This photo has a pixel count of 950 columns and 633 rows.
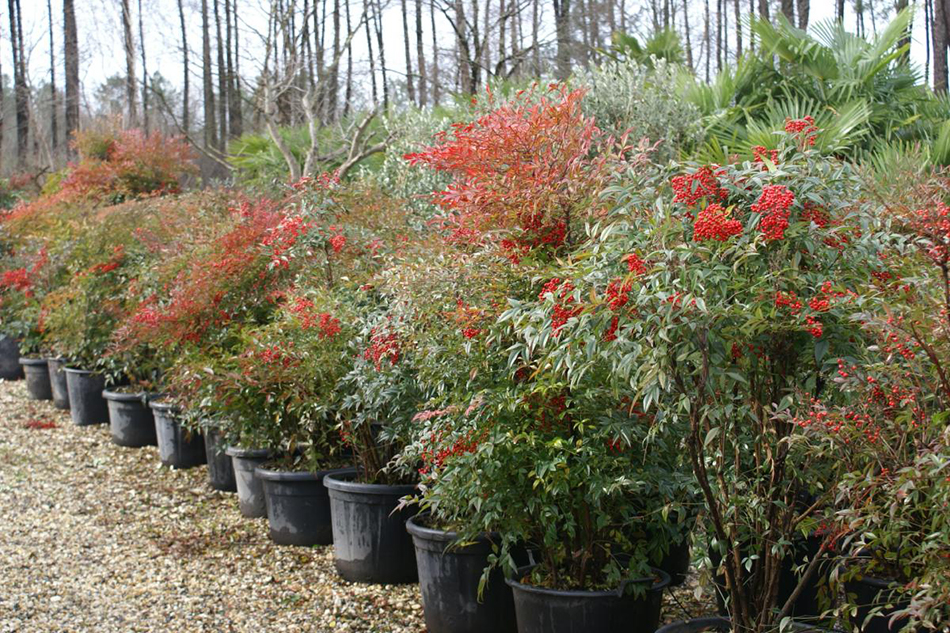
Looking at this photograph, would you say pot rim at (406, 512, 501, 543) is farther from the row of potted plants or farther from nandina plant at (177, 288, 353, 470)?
nandina plant at (177, 288, 353, 470)

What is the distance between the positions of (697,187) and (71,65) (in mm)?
19021

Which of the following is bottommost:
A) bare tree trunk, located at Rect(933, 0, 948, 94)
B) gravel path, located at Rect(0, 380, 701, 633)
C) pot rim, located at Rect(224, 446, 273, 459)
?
gravel path, located at Rect(0, 380, 701, 633)

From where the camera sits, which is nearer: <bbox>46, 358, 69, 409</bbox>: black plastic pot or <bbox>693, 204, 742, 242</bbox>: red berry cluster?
<bbox>693, 204, 742, 242</bbox>: red berry cluster

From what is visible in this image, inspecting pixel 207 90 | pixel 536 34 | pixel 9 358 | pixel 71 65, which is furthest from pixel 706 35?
pixel 9 358

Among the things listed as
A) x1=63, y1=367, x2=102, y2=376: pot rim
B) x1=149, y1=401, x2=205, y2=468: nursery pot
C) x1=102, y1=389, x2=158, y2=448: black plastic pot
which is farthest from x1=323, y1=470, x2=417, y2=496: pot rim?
x1=63, y1=367, x2=102, y2=376: pot rim

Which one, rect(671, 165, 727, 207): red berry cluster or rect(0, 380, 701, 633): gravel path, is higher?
rect(671, 165, 727, 207): red berry cluster

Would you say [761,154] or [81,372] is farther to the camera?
[81,372]

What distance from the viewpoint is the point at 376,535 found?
420 centimetres

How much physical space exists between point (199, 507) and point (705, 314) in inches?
170

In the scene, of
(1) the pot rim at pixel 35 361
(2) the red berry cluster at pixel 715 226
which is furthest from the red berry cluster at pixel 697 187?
(1) the pot rim at pixel 35 361

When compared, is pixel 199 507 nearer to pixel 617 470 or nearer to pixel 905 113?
pixel 617 470

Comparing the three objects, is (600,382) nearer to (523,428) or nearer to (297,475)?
(523,428)

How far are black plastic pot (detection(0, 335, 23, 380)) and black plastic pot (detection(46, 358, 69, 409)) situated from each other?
2.04m

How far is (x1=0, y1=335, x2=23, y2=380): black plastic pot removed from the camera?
35.0 feet
